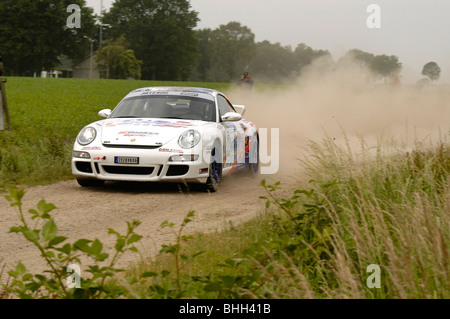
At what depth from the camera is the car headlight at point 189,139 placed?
9.14m

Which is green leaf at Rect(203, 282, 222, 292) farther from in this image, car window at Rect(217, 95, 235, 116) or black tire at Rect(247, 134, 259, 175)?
black tire at Rect(247, 134, 259, 175)

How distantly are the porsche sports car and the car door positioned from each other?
2 centimetres

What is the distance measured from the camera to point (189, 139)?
9.19 meters

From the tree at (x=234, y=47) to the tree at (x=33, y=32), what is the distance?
69.9 ft

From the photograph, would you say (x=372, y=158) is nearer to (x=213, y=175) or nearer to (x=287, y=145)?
(x=213, y=175)

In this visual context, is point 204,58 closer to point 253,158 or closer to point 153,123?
point 253,158

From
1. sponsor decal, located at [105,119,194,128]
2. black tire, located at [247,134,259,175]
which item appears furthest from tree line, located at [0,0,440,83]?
sponsor decal, located at [105,119,194,128]

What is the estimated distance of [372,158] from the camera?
23.5ft

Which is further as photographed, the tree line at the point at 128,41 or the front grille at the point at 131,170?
the tree line at the point at 128,41

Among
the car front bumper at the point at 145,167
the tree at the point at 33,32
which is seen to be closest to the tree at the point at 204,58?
the tree at the point at 33,32

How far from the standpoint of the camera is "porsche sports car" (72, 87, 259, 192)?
9016 millimetres

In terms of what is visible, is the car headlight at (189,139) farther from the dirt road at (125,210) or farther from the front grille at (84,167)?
the front grille at (84,167)
